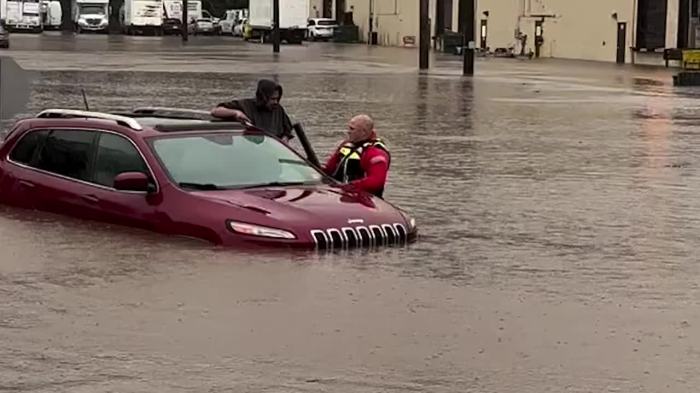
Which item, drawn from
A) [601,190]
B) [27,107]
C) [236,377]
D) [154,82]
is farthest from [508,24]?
[236,377]

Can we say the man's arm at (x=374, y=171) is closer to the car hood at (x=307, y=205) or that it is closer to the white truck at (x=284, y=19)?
the car hood at (x=307, y=205)

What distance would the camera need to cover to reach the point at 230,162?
39.9 ft

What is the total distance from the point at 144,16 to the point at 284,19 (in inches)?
603

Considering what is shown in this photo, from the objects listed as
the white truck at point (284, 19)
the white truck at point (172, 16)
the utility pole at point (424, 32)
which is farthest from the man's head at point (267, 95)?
the white truck at point (172, 16)

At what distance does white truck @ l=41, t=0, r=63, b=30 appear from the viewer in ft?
332

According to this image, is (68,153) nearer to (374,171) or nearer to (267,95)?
(267,95)

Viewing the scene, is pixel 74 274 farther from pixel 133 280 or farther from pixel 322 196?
pixel 322 196

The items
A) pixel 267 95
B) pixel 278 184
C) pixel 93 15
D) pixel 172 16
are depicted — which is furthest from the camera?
pixel 93 15

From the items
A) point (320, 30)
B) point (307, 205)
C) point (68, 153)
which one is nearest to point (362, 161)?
point (307, 205)

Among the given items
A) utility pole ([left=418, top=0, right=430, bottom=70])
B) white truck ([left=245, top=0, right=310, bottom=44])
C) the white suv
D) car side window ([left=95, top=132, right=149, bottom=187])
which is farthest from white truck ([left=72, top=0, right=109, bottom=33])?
car side window ([left=95, top=132, right=149, bottom=187])

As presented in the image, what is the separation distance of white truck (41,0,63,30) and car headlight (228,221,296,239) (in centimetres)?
9268

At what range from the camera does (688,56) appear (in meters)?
45.6

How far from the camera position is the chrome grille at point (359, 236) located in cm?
1127

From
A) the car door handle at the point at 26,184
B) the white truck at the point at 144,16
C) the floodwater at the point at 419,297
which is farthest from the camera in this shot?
the white truck at the point at 144,16
